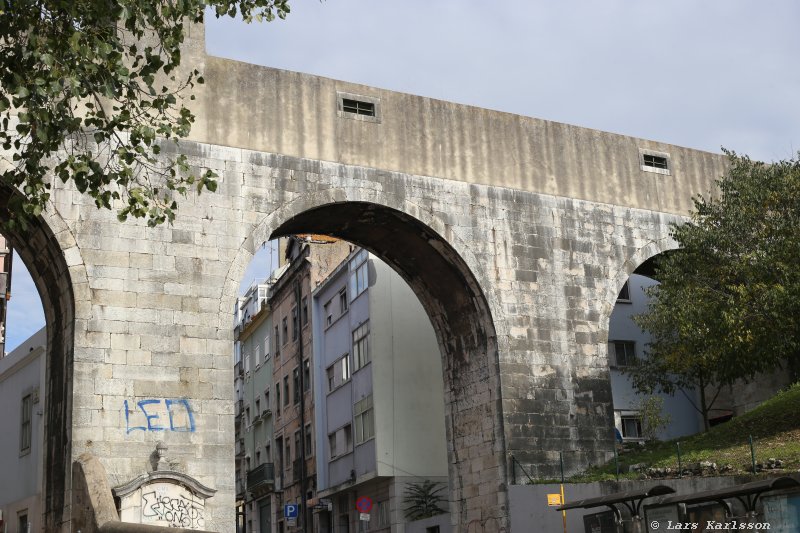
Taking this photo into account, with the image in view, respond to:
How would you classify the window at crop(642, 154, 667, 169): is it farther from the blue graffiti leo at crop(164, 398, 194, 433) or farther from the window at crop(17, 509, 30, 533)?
the window at crop(17, 509, 30, 533)

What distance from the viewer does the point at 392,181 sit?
62.8 ft

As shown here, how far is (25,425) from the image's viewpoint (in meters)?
24.1

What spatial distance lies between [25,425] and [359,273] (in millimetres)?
10364

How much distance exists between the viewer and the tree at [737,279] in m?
18.3

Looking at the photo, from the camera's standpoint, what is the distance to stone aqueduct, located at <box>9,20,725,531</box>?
16125 mm

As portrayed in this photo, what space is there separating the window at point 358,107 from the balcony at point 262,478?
22.9m

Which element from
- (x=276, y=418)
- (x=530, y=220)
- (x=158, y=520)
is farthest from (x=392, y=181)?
(x=276, y=418)

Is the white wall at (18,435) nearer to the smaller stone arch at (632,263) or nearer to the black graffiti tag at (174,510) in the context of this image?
the black graffiti tag at (174,510)

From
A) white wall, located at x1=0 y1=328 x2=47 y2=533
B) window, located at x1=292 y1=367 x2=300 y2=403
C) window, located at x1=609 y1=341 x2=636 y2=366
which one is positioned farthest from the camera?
window, located at x1=292 y1=367 x2=300 y2=403

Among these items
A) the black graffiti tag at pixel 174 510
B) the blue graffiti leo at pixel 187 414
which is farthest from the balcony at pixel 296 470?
the black graffiti tag at pixel 174 510

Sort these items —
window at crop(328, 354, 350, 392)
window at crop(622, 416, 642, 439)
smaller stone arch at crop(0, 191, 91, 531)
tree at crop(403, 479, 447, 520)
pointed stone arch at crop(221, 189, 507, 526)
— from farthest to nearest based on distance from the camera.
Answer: window at crop(328, 354, 350, 392), window at crop(622, 416, 642, 439), tree at crop(403, 479, 447, 520), pointed stone arch at crop(221, 189, 507, 526), smaller stone arch at crop(0, 191, 91, 531)

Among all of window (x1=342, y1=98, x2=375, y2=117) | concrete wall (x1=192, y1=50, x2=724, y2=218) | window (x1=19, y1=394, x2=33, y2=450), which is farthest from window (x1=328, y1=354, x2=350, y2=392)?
window (x1=342, y1=98, x2=375, y2=117)

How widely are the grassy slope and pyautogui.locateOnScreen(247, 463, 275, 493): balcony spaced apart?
20387 mm

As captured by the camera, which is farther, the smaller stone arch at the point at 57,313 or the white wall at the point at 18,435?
the white wall at the point at 18,435
